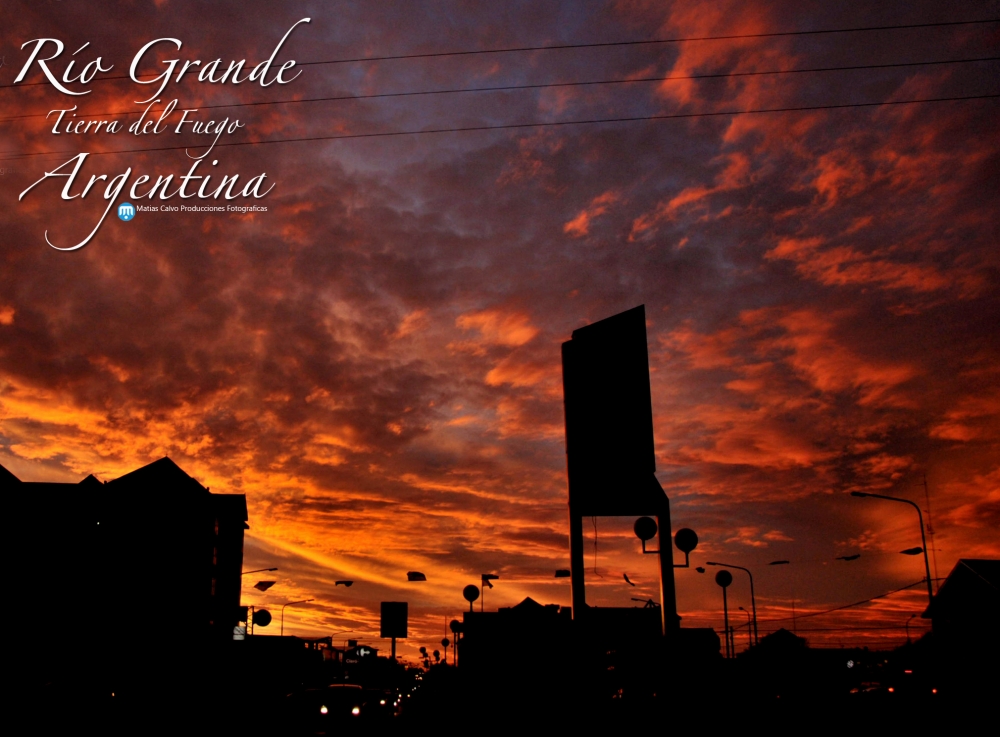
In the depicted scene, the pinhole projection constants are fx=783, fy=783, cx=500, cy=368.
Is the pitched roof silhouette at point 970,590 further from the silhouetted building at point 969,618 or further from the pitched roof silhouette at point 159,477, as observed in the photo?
the pitched roof silhouette at point 159,477

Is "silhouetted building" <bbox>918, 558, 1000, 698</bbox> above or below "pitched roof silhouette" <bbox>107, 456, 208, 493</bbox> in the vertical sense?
below

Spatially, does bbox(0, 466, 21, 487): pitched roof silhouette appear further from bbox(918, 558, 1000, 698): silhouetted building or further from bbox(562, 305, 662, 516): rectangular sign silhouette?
bbox(918, 558, 1000, 698): silhouetted building

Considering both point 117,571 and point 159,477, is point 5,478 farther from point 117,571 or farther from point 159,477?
point 159,477

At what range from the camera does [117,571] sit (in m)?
57.1

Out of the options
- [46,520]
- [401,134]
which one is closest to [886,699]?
[401,134]

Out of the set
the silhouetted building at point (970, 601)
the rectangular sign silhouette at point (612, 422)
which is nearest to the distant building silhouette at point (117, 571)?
the rectangular sign silhouette at point (612, 422)

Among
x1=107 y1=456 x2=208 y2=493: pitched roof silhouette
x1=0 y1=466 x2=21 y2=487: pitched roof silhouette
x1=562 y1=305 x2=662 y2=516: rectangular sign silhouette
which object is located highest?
x1=107 y1=456 x2=208 y2=493: pitched roof silhouette

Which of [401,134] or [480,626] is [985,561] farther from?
[401,134]

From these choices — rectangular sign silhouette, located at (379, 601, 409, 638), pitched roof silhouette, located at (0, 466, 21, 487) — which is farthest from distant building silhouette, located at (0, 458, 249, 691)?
rectangular sign silhouette, located at (379, 601, 409, 638)

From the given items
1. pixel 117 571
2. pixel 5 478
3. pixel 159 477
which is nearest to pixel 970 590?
pixel 117 571

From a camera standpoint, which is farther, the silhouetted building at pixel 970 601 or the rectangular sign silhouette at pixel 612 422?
the silhouetted building at pixel 970 601

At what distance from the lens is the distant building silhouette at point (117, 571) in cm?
4875

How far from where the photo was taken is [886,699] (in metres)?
31.0

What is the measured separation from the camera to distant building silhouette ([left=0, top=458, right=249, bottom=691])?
48.8m
